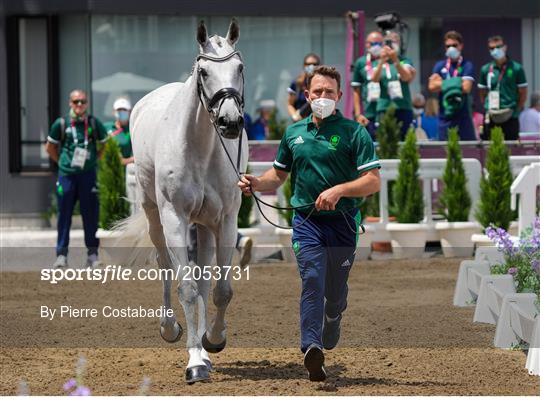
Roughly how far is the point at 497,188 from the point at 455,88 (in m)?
2.14

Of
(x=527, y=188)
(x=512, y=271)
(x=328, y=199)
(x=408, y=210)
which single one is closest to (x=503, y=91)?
(x=408, y=210)

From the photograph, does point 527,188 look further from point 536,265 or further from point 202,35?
point 202,35

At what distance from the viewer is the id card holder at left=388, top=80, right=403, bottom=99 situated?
666 inches

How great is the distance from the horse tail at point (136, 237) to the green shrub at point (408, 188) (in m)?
4.47

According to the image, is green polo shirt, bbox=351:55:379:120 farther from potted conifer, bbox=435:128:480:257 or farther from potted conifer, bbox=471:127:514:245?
potted conifer, bbox=471:127:514:245

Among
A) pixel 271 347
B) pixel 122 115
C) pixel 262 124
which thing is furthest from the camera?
pixel 262 124

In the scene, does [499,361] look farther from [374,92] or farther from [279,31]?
[279,31]

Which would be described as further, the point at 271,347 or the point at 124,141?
the point at 124,141

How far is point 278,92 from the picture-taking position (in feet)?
73.8

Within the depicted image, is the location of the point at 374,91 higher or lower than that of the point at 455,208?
higher

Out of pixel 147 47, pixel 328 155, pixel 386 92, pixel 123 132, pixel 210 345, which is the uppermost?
pixel 147 47

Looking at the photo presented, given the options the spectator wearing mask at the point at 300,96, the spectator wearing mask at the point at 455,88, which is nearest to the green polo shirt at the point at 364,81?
the spectator wearing mask at the point at 300,96

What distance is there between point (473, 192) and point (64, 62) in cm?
813

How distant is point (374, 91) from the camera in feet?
55.7
